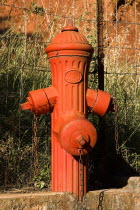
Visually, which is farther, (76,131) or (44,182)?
(44,182)

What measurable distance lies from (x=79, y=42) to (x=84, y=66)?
0.20 m

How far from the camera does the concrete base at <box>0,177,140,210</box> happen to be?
348 centimetres

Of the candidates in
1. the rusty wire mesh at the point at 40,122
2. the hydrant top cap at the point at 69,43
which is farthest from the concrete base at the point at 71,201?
the hydrant top cap at the point at 69,43

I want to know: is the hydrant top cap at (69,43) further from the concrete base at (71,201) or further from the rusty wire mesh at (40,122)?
the concrete base at (71,201)

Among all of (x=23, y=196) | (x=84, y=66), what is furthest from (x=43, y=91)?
(x=23, y=196)

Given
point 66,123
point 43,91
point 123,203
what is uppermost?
point 43,91

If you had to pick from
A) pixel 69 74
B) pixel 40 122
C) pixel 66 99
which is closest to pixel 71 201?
pixel 66 99

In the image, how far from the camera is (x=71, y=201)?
3635mm

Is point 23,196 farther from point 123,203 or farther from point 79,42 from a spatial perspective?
point 79,42

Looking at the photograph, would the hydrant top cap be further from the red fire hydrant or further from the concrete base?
the concrete base

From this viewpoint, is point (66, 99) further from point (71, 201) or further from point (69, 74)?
point (71, 201)

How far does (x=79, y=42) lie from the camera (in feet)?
12.2

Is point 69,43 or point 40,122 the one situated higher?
point 69,43

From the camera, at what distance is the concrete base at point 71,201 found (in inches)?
137
